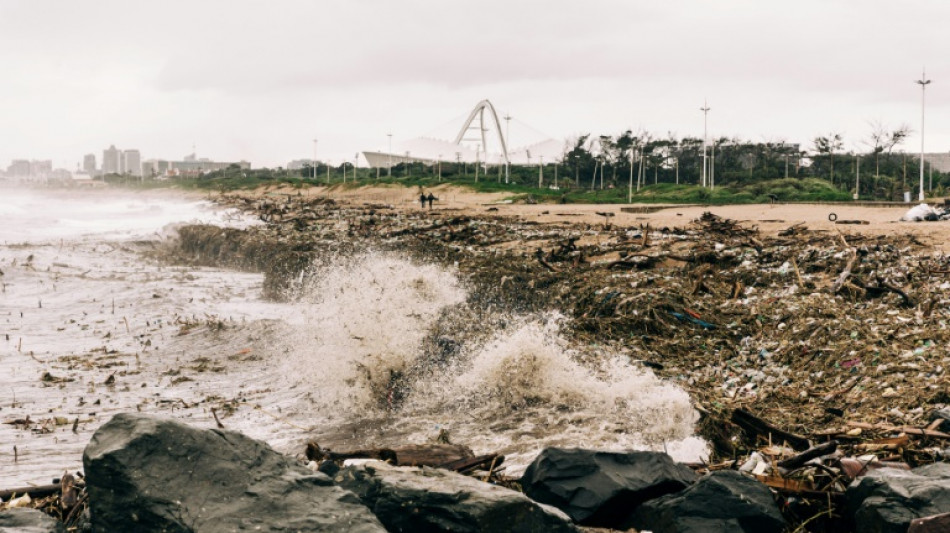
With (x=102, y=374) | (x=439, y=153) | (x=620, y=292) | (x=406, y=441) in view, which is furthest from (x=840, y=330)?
(x=439, y=153)

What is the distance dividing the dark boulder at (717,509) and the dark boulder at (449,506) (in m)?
0.60

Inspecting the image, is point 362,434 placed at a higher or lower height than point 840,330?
lower

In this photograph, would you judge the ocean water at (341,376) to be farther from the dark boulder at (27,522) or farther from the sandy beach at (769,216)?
the sandy beach at (769,216)

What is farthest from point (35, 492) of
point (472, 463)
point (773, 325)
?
point (773, 325)

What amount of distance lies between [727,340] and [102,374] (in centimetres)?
777

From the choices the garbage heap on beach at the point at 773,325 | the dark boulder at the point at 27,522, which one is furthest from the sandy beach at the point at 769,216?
the dark boulder at the point at 27,522

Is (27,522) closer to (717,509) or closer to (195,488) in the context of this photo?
(195,488)

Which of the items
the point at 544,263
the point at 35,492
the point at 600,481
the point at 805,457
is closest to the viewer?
the point at 600,481

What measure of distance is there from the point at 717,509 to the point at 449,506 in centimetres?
141

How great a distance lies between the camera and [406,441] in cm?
738

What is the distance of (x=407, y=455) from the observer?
525 centimetres

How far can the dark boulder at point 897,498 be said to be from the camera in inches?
152

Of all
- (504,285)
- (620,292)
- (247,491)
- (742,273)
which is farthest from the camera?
(504,285)

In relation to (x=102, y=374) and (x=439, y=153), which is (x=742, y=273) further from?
(x=439, y=153)
